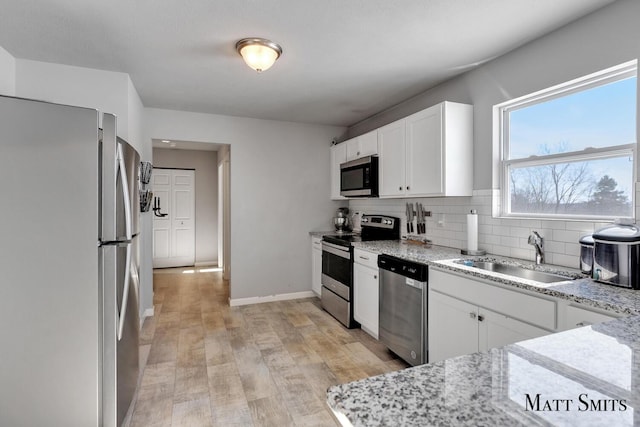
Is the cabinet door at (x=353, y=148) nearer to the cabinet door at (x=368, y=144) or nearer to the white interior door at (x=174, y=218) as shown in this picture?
the cabinet door at (x=368, y=144)

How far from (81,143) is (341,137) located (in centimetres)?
386

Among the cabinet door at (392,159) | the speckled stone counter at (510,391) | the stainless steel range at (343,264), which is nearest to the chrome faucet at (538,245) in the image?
the cabinet door at (392,159)

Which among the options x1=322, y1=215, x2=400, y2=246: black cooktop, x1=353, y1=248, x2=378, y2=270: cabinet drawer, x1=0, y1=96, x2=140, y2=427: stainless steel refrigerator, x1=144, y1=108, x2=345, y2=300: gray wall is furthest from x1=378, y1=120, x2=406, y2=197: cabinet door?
x1=0, y1=96, x2=140, y2=427: stainless steel refrigerator

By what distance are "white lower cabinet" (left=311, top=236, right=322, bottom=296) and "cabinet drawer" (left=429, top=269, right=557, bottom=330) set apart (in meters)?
2.17

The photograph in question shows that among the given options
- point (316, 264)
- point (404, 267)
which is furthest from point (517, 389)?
point (316, 264)

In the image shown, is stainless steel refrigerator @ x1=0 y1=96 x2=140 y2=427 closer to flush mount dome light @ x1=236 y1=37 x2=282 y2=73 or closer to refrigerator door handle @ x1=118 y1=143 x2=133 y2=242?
refrigerator door handle @ x1=118 y1=143 x2=133 y2=242

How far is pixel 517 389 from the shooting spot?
0.69 metres

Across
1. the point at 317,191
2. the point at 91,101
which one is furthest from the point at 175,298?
the point at 91,101

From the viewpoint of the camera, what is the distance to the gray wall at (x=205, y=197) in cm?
701

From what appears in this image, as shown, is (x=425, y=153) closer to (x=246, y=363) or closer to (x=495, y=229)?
(x=495, y=229)

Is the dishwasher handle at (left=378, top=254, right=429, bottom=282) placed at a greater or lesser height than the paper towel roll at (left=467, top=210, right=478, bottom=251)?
lesser

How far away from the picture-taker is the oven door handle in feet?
12.1

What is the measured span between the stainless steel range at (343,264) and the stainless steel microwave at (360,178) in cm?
44

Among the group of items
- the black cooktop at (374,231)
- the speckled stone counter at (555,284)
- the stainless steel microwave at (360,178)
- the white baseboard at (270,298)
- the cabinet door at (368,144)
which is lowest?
the white baseboard at (270,298)
